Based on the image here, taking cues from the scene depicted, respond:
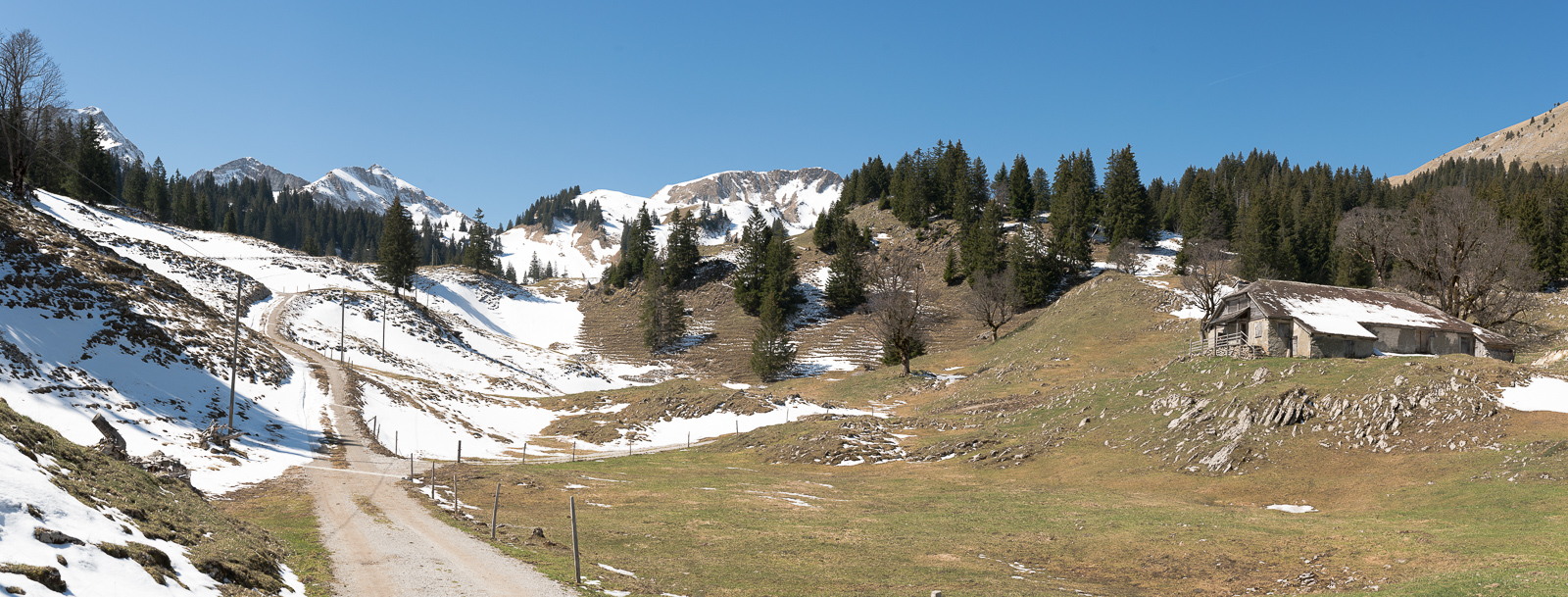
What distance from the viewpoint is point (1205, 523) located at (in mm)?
A: 25672

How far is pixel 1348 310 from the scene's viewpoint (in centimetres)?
5009

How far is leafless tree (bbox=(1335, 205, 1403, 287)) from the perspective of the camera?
78625 millimetres

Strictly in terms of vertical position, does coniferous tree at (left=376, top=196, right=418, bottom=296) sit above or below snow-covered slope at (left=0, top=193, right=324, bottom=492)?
above

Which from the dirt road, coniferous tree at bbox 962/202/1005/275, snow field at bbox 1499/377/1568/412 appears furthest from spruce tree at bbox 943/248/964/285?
the dirt road

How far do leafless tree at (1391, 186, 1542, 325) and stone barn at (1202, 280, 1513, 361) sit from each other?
23.5ft

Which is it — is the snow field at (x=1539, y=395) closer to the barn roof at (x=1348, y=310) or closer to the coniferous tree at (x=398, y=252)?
the barn roof at (x=1348, y=310)

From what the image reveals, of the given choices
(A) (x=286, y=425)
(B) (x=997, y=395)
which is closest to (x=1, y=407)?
(A) (x=286, y=425)

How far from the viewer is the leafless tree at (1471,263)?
5791 centimetres

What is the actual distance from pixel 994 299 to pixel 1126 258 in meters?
25.1

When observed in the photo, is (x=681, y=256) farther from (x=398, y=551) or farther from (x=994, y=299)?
(x=398, y=551)

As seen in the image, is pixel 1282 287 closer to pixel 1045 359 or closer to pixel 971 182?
pixel 1045 359

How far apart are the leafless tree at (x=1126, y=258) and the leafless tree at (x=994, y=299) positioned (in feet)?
57.5

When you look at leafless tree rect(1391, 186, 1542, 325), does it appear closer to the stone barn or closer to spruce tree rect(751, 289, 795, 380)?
the stone barn

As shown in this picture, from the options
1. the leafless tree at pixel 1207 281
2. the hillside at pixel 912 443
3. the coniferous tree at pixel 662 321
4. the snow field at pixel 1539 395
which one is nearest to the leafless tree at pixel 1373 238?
the hillside at pixel 912 443
